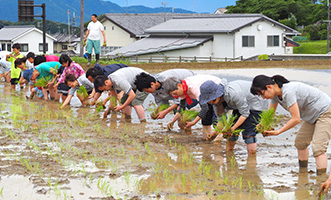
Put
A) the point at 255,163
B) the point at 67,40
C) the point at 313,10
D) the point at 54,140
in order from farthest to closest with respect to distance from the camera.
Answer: the point at 67,40 → the point at 313,10 → the point at 54,140 → the point at 255,163

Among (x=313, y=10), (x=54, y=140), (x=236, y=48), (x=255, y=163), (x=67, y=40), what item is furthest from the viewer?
(x=67, y=40)

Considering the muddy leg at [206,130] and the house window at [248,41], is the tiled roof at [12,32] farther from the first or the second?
the muddy leg at [206,130]

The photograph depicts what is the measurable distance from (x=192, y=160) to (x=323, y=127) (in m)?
1.72

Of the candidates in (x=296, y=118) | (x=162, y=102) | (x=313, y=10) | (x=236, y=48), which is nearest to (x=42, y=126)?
(x=162, y=102)

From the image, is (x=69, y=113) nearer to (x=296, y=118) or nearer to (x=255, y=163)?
(x=255, y=163)

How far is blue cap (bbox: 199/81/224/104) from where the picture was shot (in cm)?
599

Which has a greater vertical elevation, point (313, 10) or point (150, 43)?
point (313, 10)

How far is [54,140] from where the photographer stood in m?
7.46

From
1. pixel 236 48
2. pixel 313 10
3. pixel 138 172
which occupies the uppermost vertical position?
pixel 313 10

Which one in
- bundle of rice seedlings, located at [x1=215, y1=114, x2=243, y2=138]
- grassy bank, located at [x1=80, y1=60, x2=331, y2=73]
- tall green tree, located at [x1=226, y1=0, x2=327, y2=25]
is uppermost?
tall green tree, located at [x1=226, y1=0, x2=327, y2=25]

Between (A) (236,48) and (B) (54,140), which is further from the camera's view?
(A) (236,48)

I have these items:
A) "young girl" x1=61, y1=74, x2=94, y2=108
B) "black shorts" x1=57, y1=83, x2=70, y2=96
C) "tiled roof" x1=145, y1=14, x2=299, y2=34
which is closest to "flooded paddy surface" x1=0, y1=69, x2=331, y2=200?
"young girl" x1=61, y1=74, x2=94, y2=108

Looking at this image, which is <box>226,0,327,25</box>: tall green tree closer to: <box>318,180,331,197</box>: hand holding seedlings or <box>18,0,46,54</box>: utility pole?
<box>18,0,46,54</box>: utility pole

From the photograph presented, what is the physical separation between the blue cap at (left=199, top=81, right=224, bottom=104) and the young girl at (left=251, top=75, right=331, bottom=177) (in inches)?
29.8
